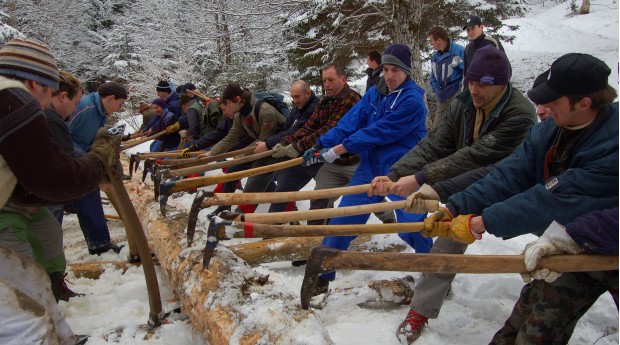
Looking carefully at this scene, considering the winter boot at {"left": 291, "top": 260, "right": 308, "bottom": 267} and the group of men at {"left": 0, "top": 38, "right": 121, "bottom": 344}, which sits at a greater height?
the group of men at {"left": 0, "top": 38, "right": 121, "bottom": 344}

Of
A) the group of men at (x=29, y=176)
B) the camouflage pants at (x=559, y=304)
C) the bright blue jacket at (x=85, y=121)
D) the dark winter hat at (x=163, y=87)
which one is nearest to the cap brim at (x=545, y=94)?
the camouflage pants at (x=559, y=304)

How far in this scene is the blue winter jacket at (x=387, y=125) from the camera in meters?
3.76

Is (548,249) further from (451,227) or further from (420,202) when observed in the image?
(420,202)

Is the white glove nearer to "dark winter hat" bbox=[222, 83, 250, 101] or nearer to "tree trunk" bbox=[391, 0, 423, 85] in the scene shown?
"tree trunk" bbox=[391, 0, 423, 85]

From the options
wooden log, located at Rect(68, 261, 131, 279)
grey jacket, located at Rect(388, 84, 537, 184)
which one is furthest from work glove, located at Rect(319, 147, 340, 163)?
wooden log, located at Rect(68, 261, 131, 279)

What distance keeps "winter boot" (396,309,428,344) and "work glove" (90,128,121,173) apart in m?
2.25

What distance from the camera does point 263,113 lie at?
582cm

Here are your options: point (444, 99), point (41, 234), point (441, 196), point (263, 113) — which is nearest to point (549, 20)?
point (444, 99)

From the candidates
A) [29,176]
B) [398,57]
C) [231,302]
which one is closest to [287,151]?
[398,57]

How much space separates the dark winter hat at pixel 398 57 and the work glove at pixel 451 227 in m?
1.74

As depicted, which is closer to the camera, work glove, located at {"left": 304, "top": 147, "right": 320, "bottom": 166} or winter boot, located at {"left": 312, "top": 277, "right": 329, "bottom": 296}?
winter boot, located at {"left": 312, "top": 277, "right": 329, "bottom": 296}

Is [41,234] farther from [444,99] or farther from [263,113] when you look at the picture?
[444,99]

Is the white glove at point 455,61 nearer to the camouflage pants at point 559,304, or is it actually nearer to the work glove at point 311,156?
the work glove at point 311,156

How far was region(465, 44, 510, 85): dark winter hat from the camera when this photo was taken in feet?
8.82
